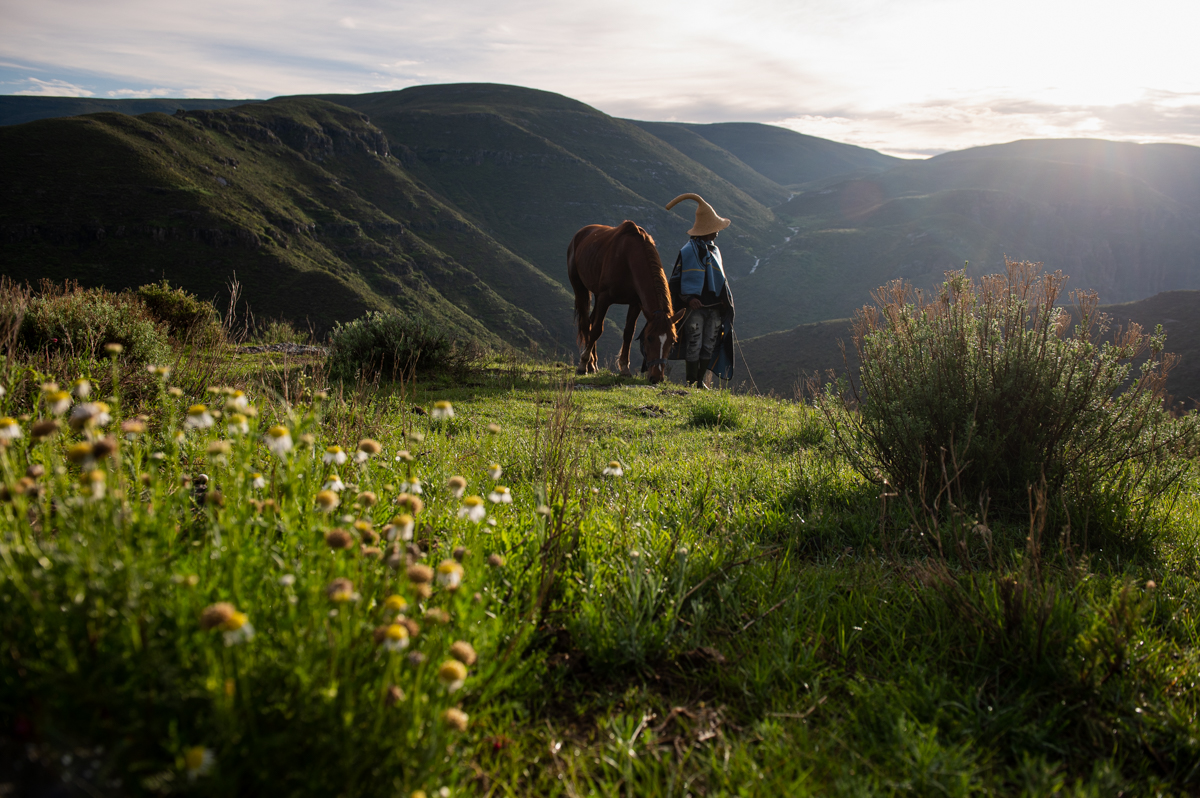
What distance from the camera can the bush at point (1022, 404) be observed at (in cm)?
344

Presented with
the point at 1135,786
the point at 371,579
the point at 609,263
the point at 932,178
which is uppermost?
the point at 932,178

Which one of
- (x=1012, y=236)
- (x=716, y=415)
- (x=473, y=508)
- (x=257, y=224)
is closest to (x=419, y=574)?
(x=473, y=508)

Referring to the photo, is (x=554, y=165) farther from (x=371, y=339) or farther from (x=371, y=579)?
(x=371, y=579)

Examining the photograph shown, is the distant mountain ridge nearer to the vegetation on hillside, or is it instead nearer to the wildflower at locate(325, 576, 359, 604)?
the vegetation on hillside

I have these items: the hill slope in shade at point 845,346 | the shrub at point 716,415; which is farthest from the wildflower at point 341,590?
the hill slope in shade at point 845,346

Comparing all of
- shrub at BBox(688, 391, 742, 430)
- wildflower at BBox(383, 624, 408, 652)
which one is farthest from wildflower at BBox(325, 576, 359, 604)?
shrub at BBox(688, 391, 742, 430)

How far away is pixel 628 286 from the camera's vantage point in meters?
9.99

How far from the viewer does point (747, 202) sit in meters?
124

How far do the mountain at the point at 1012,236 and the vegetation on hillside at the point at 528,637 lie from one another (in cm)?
8061

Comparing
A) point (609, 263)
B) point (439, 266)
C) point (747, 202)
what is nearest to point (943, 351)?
point (609, 263)

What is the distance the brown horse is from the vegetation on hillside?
20.0 feet

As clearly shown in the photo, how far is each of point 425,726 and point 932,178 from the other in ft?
612

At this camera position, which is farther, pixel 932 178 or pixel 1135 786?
pixel 932 178

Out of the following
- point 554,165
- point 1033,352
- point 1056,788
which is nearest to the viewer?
point 1056,788
